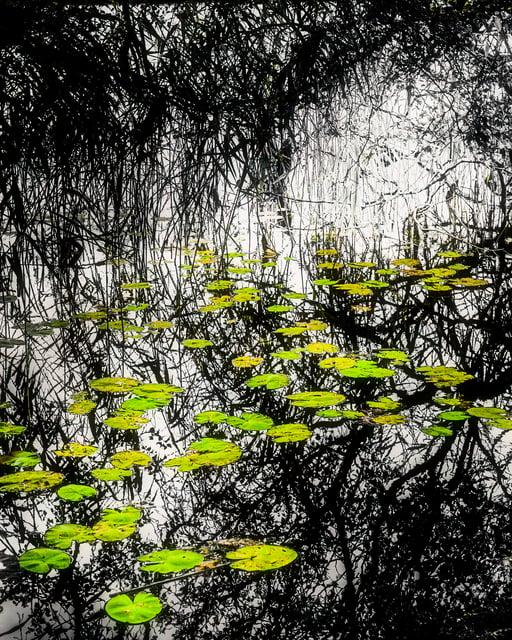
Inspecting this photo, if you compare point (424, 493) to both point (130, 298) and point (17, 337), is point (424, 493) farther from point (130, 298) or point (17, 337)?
point (130, 298)

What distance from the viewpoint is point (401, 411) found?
2.18 metres

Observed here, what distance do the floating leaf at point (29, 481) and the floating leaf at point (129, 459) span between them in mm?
139

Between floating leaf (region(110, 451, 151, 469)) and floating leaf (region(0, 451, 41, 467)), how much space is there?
0.20 metres

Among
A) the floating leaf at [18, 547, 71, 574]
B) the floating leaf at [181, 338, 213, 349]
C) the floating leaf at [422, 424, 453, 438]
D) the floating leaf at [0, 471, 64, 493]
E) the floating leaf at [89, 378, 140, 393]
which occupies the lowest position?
the floating leaf at [18, 547, 71, 574]

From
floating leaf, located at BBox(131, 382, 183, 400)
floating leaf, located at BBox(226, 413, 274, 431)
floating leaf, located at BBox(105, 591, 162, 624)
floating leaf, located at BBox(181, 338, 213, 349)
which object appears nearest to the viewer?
floating leaf, located at BBox(105, 591, 162, 624)

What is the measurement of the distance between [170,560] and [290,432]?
65cm

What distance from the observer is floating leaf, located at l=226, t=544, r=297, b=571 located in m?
1.42

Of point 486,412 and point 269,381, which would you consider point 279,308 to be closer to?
point 269,381

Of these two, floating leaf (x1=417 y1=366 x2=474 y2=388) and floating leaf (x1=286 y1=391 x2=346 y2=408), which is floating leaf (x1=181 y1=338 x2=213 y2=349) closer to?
floating leaf (x1=286 y1=391 x2=346 y2=408)

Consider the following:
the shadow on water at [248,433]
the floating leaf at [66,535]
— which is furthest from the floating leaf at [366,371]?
the floating leaf at [66,535]

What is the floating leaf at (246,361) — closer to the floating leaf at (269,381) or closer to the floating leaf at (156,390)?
the floating leaf at (269,381)

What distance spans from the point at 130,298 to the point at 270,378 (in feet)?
4.44

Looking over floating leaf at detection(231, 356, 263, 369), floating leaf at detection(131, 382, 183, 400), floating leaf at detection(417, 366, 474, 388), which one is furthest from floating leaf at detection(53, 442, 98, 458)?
floating leaf at detection(417, 366, 474, 388)

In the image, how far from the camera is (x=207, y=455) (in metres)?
1.92
